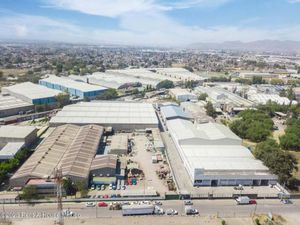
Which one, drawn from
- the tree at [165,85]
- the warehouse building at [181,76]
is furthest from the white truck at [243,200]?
the warehouse building at [181,76]

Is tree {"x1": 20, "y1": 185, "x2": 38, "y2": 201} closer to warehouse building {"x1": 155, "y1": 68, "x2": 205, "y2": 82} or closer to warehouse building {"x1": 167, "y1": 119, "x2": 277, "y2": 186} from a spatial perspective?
warehouse building {"x1": 167, "y1": 119, "x2": 277, "y2": 186}

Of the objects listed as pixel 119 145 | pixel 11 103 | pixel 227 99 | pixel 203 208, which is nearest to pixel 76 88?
pixel 11 103

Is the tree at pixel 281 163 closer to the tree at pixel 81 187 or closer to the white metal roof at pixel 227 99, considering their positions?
the tree at pixel 81 187

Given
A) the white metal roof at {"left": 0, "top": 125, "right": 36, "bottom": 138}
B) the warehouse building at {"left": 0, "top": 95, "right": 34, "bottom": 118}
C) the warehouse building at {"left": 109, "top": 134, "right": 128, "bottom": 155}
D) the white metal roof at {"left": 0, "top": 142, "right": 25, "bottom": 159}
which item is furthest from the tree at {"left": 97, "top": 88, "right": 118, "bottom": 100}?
the white metal roof at {"left": 0, "top": 142, "right": 25, "bottom": 159}

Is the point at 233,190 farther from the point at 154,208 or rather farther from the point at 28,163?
the point at 28,163

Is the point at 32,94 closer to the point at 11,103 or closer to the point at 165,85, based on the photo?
the point at 11,103
